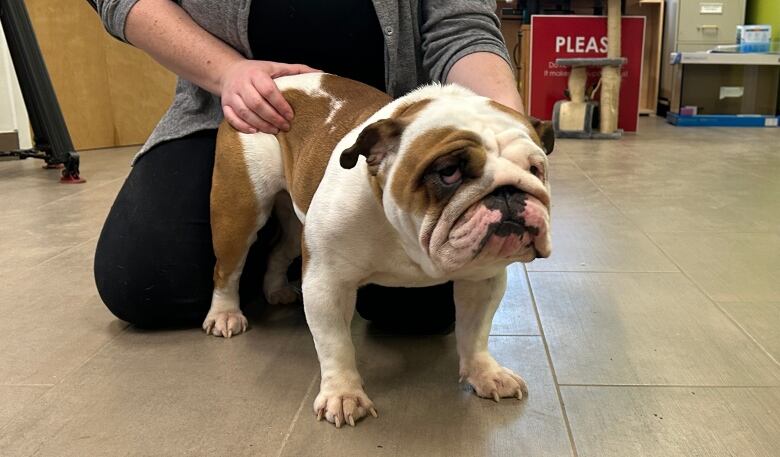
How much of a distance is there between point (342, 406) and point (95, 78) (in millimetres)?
3364

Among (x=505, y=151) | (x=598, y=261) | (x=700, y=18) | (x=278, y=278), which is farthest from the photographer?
(x=700, y=18)

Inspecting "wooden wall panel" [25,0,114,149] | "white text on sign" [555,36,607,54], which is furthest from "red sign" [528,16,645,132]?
"wooden wall panel" [25,0,114,149]

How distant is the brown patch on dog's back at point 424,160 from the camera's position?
76cm

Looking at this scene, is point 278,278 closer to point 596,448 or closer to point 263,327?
point 263,327

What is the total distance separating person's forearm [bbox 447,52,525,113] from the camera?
3.61ft

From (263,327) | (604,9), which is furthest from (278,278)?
(604,9)

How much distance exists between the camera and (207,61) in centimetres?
120

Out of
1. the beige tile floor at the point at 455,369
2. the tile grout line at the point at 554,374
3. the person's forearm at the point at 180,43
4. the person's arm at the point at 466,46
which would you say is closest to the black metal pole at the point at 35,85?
the beige tile floor at the point at 455,369

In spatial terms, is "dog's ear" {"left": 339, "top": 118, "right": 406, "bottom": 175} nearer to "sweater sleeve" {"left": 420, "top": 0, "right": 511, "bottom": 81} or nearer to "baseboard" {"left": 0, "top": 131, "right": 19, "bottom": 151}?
"sweater sleeve" {"left": 420, "top": 0, "right": 511, "bottom": 81}

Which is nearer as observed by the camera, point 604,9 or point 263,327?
point 263,327

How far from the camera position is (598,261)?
1640mm

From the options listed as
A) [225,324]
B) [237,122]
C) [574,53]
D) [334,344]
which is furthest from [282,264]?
[574,53]

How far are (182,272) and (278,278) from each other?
22 centimetres

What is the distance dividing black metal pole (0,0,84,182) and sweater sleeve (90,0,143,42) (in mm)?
1613
